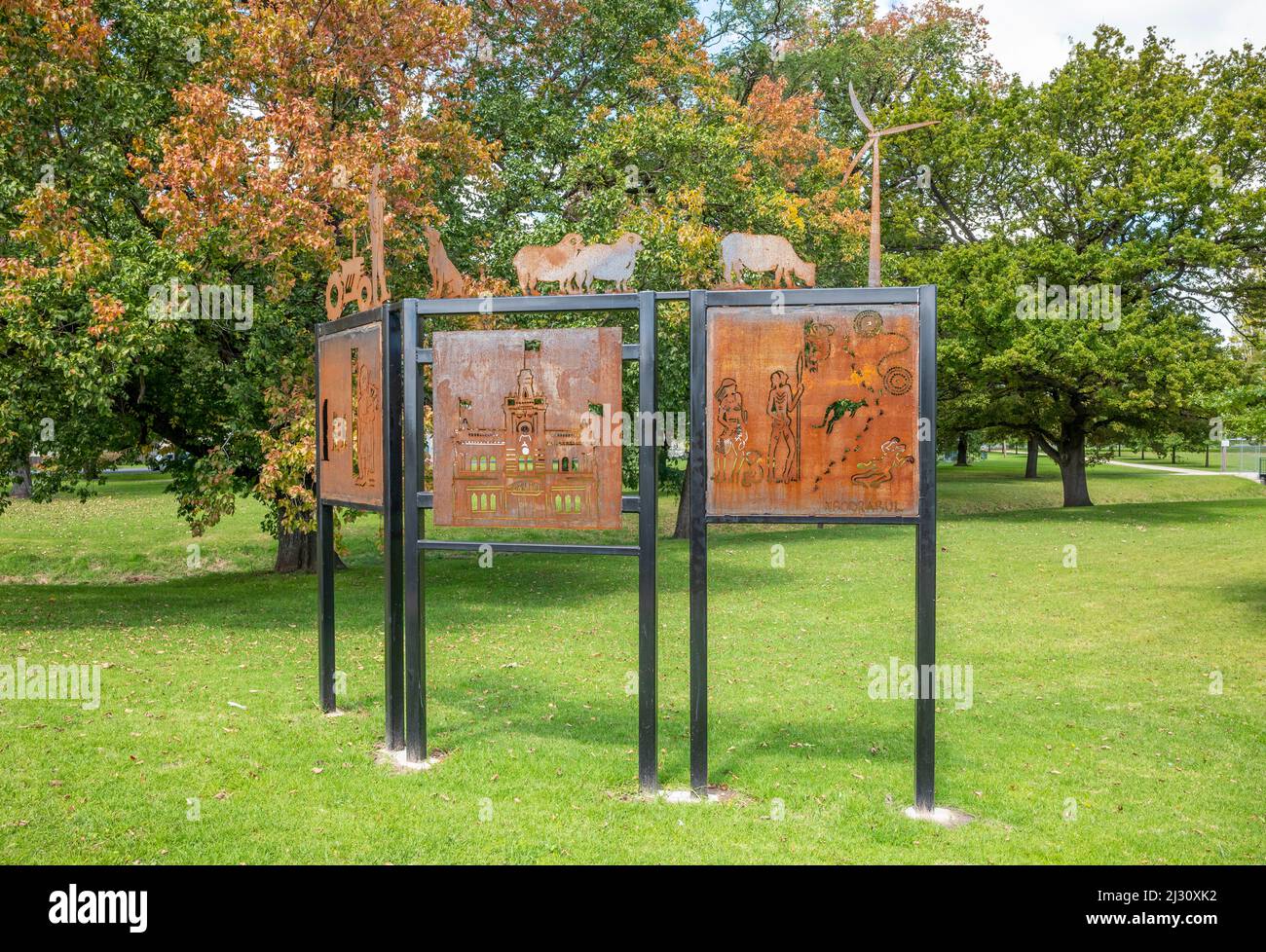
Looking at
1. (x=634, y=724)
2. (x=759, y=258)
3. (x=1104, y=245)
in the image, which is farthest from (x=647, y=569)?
(x=1104, y=245)

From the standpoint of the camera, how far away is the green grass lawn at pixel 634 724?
5.93 m

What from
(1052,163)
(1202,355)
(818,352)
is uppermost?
(1052,163)

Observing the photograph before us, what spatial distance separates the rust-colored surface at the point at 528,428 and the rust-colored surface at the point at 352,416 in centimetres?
76

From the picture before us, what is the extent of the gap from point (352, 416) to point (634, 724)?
12.1 ft

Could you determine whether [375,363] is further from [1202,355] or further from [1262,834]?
[1202,355]

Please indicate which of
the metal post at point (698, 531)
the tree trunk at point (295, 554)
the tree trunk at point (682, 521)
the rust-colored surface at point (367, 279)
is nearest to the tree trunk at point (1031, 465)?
the tree trunk at point (682, 521)

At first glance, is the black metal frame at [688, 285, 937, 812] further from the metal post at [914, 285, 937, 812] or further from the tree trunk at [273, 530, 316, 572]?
the tree trunk at [273, 530, 316, 572]

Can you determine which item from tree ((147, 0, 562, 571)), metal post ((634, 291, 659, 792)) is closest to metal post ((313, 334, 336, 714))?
tree ((147, 0, 562, 571))

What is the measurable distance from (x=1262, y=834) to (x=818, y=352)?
4196 mm

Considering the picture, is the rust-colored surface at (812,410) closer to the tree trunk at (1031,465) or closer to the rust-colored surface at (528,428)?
the rust-colored surface at (528,428)

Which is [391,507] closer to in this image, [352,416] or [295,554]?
[352,416]

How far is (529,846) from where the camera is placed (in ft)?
18.7

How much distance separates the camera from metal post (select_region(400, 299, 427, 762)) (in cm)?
728
